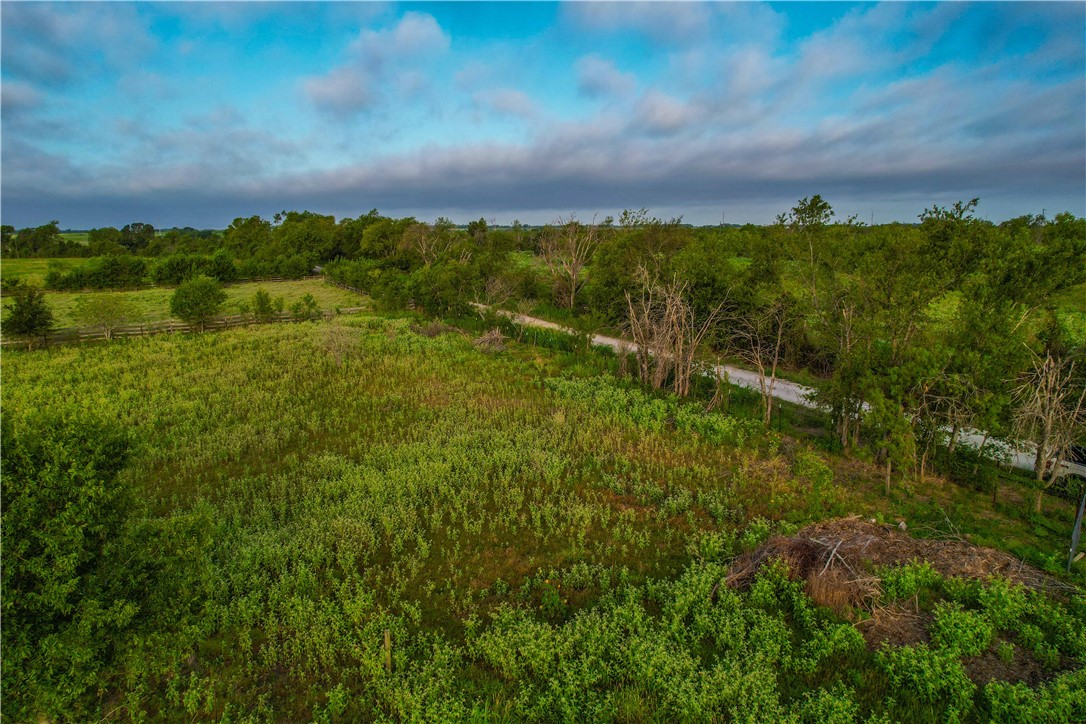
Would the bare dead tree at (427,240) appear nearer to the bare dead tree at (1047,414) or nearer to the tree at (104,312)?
the tree at (104,312)

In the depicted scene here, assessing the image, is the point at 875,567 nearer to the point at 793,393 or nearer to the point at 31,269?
the point at 793,393

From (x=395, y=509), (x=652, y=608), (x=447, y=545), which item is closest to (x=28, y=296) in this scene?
(x=395, y=509)

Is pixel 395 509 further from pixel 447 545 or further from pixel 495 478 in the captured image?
pixel 495 478

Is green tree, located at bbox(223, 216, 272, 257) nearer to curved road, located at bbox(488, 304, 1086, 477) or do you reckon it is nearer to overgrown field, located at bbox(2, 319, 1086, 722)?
curved road, located at bbox(488, 304, 1086, 477)

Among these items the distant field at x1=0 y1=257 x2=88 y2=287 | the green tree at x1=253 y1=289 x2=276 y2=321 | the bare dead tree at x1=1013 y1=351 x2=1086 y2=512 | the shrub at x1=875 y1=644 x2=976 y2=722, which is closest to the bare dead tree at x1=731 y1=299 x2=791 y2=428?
the bare dead tree at x1=1013 y1=351 x2=1086 y2=512

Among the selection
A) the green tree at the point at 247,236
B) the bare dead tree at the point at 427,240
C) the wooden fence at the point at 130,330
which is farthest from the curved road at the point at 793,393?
the green tree at the point at 247,236

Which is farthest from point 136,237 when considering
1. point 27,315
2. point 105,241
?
point 27,315
